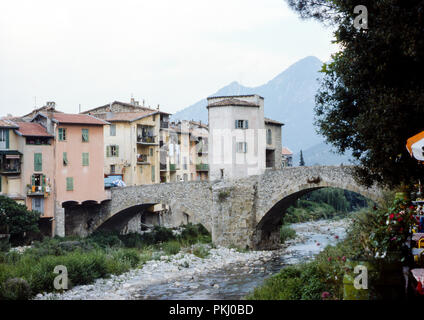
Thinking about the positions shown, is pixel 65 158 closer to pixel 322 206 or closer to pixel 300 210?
pixel 300 210

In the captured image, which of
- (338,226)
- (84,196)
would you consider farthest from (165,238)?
(338,226)

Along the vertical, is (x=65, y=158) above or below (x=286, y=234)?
above

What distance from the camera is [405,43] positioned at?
710 cm

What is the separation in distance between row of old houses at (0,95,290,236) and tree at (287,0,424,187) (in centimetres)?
1401

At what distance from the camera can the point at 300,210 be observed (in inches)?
1597

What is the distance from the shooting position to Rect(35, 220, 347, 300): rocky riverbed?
1479cm

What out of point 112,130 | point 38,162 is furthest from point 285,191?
point 112,130

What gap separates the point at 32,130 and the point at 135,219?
10.1m

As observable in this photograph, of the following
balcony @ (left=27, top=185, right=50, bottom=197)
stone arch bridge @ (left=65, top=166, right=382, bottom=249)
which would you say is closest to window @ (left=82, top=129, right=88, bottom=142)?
balcony @ (left=27, top=185, right=50, bottom=197)

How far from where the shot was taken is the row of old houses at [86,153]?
78.1 feet

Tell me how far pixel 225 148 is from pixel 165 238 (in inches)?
254

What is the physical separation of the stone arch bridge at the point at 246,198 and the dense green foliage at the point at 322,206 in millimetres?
13220

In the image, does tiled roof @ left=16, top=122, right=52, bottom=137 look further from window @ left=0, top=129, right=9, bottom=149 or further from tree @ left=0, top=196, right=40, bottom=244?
tree @ left=0, top=196, right=40, bottom=244
